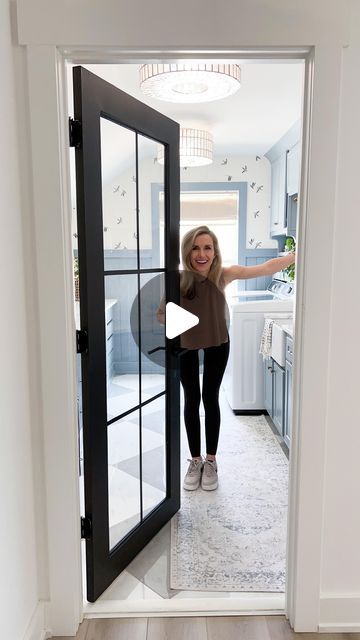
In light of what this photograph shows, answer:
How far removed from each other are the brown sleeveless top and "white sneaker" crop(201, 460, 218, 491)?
0.71 meters

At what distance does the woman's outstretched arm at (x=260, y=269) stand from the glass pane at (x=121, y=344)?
2.89 feet

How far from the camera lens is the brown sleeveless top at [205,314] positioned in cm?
275

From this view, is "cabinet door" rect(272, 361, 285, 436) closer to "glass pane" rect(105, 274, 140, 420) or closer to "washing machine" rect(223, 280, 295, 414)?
"washing machine" rect(223, 280, 295, 414)

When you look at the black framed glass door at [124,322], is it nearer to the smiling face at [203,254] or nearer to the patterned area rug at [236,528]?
the patterned area rug at [236,528]

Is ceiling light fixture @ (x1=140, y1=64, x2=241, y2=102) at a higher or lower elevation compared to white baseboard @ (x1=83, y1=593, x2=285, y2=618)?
higher

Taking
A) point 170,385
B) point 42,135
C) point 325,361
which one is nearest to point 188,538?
point 170,385

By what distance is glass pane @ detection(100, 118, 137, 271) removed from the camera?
1.80 meters

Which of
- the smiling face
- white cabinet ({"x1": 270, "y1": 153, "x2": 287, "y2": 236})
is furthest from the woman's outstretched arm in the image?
white cabinet ({"x1": 270, "y1": 153, "x2": 287, "y2": 236})

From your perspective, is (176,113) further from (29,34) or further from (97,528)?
(97,528)

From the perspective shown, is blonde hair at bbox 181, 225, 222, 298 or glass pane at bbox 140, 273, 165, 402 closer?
glass pane at bbox 140, 273, 165, 402

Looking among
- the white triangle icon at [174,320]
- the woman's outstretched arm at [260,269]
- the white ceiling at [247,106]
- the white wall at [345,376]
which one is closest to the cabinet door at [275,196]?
the white ceiling at [247,106]

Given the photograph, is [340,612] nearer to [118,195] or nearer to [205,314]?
[205,314]

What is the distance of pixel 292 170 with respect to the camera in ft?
13.4
